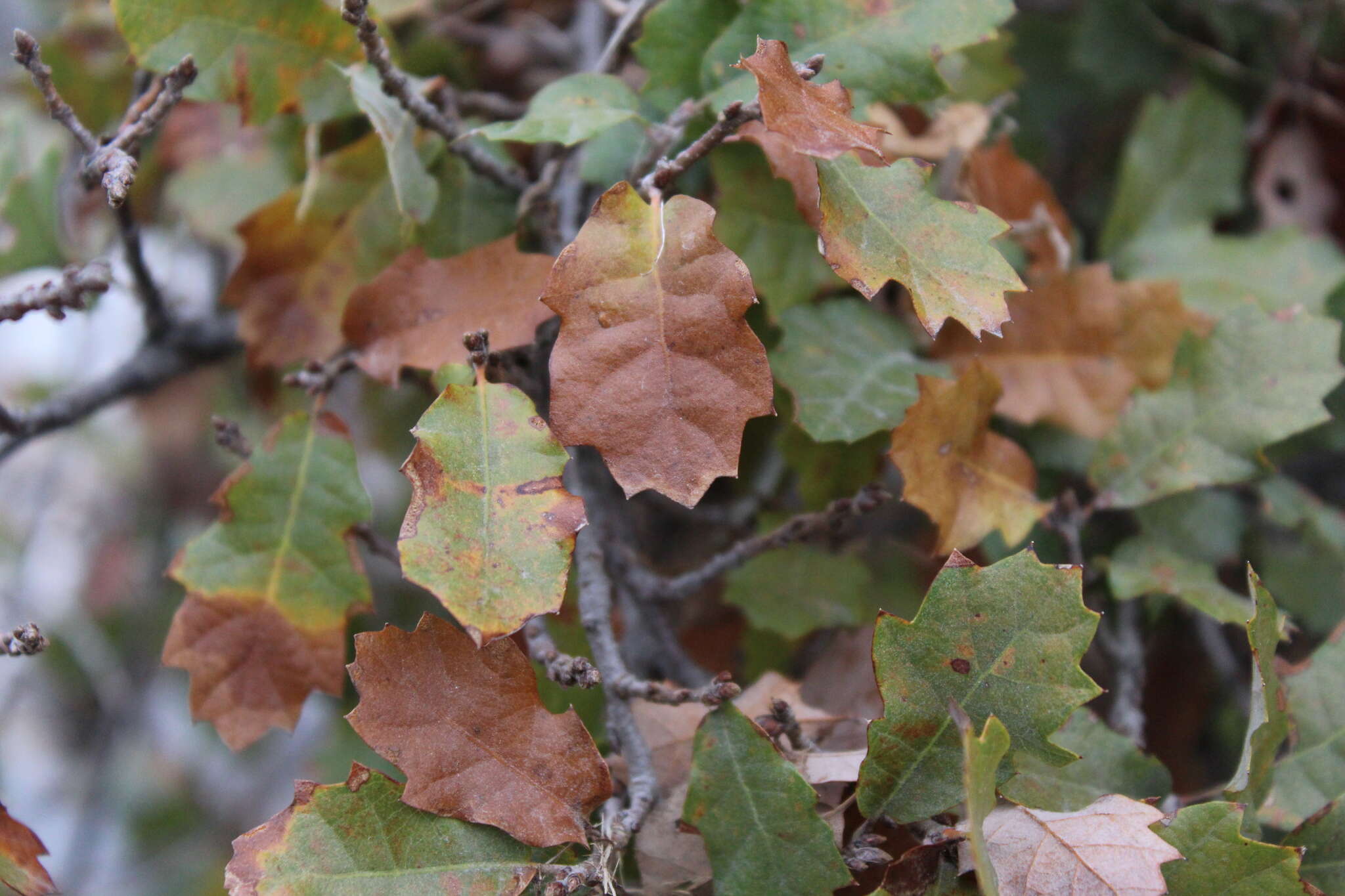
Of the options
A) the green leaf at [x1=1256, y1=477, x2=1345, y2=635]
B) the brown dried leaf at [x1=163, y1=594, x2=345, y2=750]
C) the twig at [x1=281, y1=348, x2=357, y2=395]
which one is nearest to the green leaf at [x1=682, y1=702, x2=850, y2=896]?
the brown dried leaf at [x1=163, y1=594, x2=345, y2=750]

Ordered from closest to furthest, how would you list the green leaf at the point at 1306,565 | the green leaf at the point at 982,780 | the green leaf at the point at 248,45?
the green leaf at the point at 982,780
the green leaf at the point at 248,45
the green leaf at the point at 1306,565

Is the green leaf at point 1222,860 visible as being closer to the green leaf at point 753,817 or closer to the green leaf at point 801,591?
the green leaf at point 753,817

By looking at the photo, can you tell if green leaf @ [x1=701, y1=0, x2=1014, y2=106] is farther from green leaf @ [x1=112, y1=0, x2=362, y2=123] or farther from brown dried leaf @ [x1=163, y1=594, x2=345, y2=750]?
brown dried leaf @ [x1=163, y1=594, x2=345, y2=750]

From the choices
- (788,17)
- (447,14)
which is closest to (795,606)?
(788,17)

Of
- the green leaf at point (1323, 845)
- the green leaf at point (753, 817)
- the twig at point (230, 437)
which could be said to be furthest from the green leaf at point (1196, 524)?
the twig at point (230, 437)

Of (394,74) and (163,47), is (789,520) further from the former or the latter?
(163,47)
